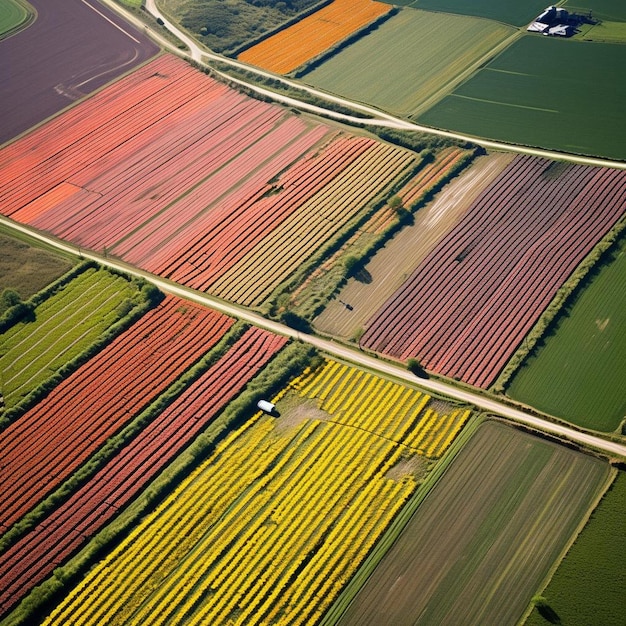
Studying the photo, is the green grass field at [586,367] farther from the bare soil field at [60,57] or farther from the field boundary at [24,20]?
the field boundary at [24,20]

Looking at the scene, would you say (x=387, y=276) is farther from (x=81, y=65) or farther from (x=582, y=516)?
(x=81, y=65)

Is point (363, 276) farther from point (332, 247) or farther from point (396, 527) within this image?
point (396, 527)

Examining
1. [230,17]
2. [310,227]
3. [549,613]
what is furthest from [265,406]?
[230,17]


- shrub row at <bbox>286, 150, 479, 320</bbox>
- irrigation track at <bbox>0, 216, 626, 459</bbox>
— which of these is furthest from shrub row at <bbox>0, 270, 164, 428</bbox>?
shrub row at <bbox>286, 150, 479, 320</bbox>

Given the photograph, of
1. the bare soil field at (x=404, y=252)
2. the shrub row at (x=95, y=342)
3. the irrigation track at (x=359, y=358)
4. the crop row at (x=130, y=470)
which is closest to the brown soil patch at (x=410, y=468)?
the irrigation track at (x=359, y=358)

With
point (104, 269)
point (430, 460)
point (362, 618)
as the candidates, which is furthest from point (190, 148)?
point (362, 618)

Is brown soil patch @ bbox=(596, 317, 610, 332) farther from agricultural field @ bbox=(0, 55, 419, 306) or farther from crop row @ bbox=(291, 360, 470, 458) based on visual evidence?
agricultural field @ bbox=(0, 55, 419, 306)
